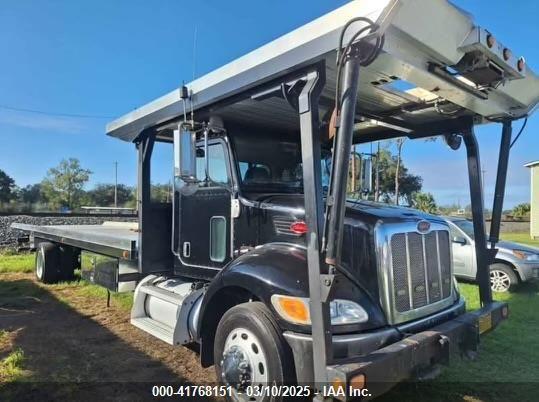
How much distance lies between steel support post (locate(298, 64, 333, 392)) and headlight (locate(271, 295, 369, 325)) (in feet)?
0.52

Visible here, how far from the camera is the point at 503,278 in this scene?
28.1 ft

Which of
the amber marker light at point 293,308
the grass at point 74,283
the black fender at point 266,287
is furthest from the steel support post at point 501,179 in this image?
the grass at point 74,283

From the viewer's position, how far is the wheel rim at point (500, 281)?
8516 millimetres

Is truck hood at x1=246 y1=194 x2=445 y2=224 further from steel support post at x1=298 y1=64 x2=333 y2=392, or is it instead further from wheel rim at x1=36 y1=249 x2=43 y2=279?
wheel rim at x1=36 y1=249 x2=43 y2=279

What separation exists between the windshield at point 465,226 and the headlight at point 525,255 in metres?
0.93

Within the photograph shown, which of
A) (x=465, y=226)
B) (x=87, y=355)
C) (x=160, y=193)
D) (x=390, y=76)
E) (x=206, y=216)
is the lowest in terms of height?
(x=87, y=355)

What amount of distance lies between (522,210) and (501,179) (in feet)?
137

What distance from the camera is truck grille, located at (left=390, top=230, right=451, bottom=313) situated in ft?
11.3

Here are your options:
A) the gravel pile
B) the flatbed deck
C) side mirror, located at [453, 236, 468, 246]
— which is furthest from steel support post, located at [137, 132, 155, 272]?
the gravel pile

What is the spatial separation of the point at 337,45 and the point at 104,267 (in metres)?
5.08

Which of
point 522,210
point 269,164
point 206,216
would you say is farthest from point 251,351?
point 522,210

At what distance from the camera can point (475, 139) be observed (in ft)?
15.9

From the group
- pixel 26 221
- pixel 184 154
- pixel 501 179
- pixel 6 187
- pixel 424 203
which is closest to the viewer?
pixel 184 154

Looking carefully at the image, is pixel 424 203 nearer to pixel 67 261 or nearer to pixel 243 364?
pixel 67 261
